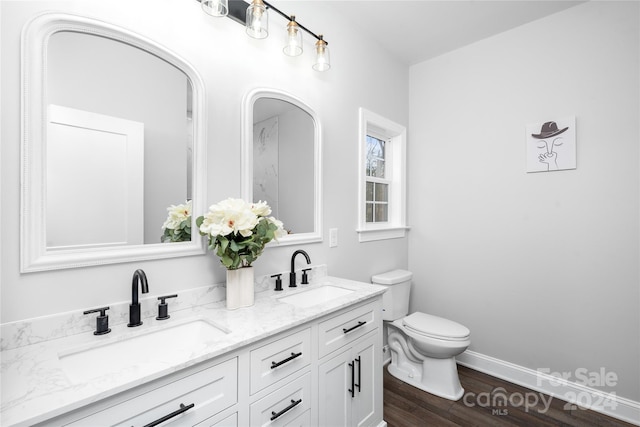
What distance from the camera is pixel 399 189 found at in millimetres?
2820

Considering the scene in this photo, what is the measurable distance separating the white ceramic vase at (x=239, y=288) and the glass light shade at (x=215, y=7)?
3.81 ft

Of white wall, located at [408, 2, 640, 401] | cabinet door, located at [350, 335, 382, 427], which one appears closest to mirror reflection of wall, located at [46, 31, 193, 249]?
cabinet door, located at [350, 335, 382, 427]

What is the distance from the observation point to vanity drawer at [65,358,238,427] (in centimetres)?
76

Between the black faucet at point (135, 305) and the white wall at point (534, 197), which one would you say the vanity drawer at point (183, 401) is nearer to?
the black faucet at point (135, 305)

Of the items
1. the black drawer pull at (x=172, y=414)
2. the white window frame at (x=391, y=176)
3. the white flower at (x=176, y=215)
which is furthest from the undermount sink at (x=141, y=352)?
the white window frame at (x=391, y=176)

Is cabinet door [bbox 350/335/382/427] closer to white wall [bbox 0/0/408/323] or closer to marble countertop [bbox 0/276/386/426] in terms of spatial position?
marble countertop [bbox 0/276/386/426]

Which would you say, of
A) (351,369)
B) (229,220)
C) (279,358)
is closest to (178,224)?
(229,220)

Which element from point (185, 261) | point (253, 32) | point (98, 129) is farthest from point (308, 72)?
point (185, 261)

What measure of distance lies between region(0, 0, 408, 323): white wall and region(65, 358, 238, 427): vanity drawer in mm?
500

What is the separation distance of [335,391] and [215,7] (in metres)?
1.85

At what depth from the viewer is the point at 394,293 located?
8.09ft

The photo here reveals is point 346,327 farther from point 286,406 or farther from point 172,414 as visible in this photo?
point 172,414

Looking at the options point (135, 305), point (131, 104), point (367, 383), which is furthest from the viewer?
point (367, 383)

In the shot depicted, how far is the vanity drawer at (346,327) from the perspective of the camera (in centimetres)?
134
